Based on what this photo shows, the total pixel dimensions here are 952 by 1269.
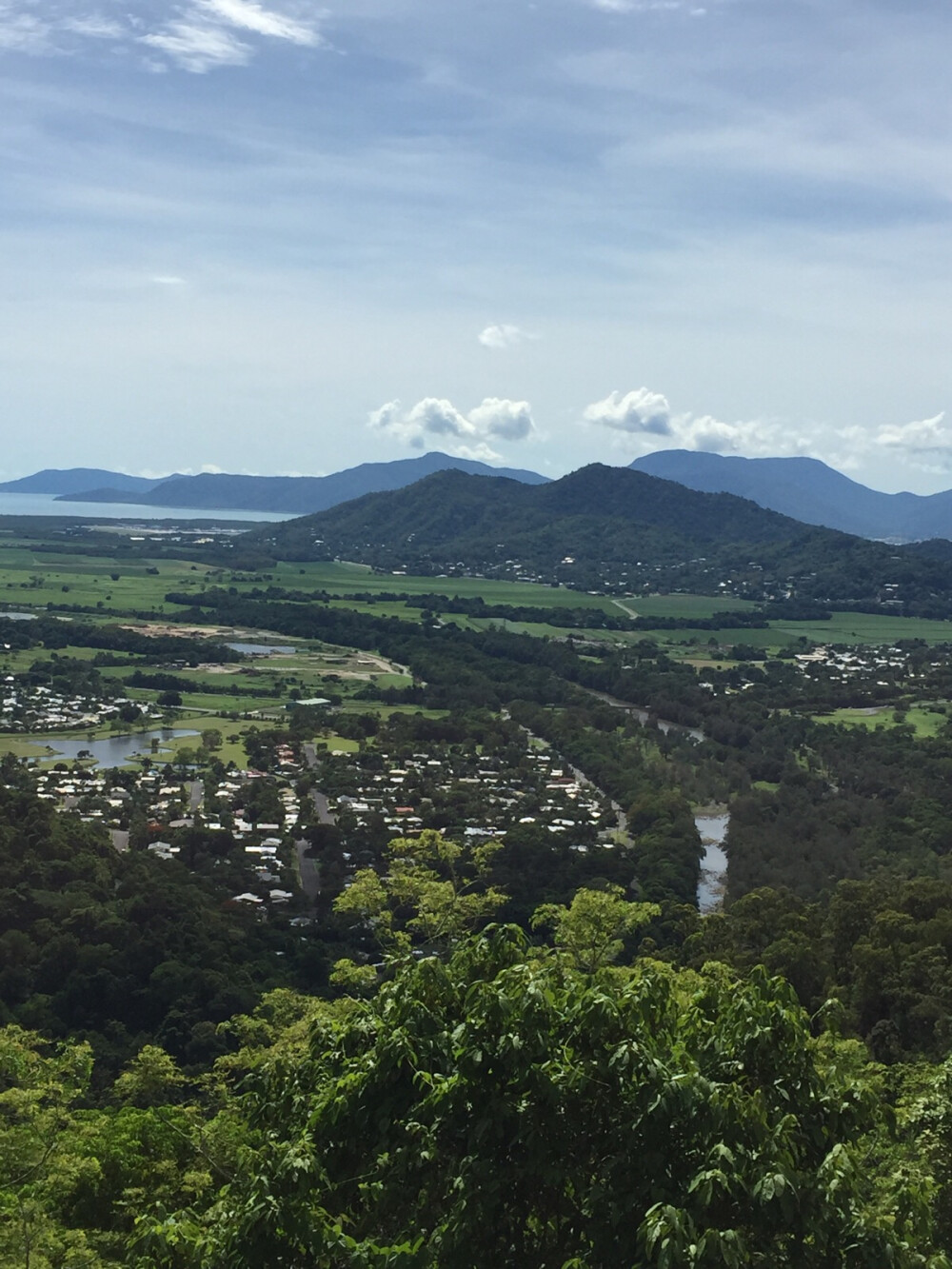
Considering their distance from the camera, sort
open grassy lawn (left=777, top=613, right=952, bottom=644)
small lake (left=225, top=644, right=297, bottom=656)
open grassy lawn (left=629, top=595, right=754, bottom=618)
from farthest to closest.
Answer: open grassy lawn (left=629, top=595, right=754, bottom=618)
open grassy lawn (left=777, top=613, right=952, bottom=644)
small lake (left=225, top=644, right=297, bottom=656)

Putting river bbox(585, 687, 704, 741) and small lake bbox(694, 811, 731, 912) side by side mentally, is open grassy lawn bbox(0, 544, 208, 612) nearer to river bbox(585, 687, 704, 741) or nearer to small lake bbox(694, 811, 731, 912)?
river bbox(585, 687, 704, 741)

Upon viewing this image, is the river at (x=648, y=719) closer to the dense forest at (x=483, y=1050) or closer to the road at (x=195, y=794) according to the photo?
the dense forest at (x=483, y=1050)

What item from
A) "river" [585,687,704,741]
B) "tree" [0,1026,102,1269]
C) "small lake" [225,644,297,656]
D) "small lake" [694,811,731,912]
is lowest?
"small lake" [694,811,731,912]

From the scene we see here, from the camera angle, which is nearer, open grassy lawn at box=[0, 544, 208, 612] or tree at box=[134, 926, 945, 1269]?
tree at box=[134, 926, 945, 1269]

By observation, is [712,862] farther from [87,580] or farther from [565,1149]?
[87,580]

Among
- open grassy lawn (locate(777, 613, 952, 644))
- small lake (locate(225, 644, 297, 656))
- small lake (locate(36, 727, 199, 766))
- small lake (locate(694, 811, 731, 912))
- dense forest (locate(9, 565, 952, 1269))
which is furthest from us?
open grassy lawn (locate(777, 613, 952, 644))

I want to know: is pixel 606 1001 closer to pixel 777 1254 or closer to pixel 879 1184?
pixel 777 1254

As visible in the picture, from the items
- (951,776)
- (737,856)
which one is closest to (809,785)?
(951,776)

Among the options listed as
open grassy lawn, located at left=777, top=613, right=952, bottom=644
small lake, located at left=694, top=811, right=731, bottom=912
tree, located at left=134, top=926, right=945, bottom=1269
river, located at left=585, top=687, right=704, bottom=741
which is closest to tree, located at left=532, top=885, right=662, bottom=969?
tree, located at left=134, top=926, right=945, bottom=1269

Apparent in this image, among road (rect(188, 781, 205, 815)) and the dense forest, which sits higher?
the dense forest

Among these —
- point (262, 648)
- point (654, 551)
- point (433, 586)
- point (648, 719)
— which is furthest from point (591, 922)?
point (654, 551)
